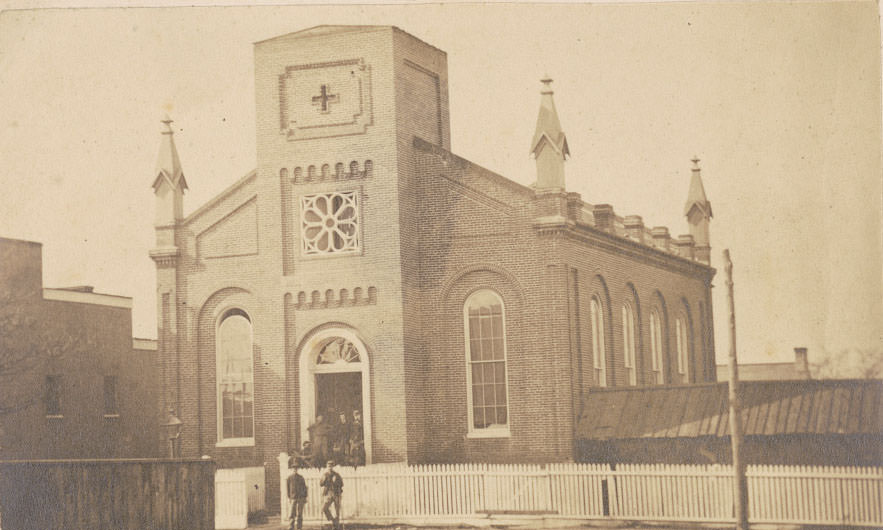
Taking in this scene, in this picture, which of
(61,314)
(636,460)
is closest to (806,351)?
(636,460)

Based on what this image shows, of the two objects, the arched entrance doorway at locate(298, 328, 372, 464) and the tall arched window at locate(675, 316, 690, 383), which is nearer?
the arched entrance doorway at locate(298, 328, 372, 464)

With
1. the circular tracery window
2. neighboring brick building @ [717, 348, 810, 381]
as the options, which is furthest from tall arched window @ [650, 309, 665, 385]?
the circular tracery window

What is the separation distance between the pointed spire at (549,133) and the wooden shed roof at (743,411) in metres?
5.55

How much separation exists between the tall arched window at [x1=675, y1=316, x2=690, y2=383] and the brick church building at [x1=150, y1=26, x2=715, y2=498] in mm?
6315

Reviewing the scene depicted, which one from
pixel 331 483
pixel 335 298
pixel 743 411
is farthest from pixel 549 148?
pixel 331 483

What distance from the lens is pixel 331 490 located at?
29062 millimetres

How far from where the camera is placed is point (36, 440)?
3612 cm

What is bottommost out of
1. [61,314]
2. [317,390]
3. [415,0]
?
[317,390]

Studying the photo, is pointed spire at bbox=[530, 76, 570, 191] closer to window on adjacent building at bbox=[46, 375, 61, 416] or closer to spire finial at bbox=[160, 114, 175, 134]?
spire finial at bbox=[160, 114, 175, 134]

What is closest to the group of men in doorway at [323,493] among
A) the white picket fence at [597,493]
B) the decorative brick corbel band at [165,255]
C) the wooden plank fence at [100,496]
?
the white picket fence at [597,493]

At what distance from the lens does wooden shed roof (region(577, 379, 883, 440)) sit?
28.1 m

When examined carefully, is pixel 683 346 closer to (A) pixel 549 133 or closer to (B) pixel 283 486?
(A) pixel 549 133

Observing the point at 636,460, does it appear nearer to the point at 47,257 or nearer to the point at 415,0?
the point at 415,0

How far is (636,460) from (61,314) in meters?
15.0
